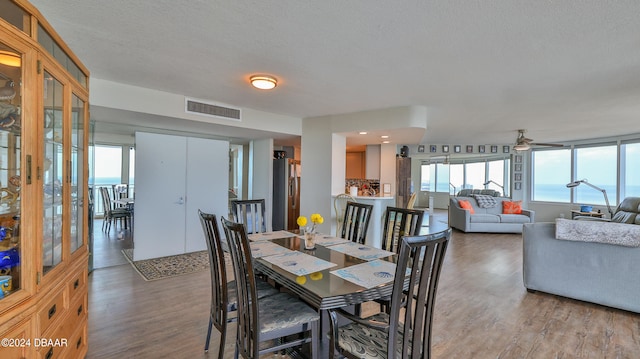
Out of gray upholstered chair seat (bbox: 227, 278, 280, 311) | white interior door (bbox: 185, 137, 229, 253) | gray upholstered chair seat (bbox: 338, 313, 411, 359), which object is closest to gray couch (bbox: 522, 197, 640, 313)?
gray upholstered chair seat (bbox: 338, 313, 411, 359)

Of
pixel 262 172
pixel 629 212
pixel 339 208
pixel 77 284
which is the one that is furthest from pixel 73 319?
pixel 629 212

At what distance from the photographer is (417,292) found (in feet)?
4.55

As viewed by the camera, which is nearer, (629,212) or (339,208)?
(629,212)

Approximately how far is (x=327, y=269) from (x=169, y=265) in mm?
3269

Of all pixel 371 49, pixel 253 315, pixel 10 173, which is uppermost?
pixel 371 49

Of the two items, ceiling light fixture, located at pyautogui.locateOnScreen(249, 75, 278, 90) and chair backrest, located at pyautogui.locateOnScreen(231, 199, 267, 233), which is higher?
ceiling light fixture, located at pyautogui.locateOnScreen(249, 75, 278, 90)

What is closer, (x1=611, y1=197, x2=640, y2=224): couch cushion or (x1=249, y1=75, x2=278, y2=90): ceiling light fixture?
(x1=249, y1=75, x2=278, y2=90): ceiling light fixture

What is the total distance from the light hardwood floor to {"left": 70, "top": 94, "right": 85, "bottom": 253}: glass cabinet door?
36.0 inches

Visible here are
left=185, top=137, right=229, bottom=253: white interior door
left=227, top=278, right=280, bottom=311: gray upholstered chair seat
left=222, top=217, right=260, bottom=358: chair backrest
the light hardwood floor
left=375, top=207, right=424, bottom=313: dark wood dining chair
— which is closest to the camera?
left=222, top=217, right=260, bottom=358: chair backrest

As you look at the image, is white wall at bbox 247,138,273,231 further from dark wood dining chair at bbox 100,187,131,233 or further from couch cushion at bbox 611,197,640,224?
couch cushion at bbox 611,197,640,224

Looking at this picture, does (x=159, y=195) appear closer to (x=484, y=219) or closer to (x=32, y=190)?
(x=32, y=190)

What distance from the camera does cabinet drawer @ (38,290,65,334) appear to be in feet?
4.66

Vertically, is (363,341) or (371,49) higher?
(371,49)

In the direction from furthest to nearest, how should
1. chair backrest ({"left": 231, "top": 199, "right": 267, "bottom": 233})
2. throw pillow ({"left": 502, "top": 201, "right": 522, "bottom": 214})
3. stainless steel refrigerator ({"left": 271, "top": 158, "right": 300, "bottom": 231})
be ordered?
throw pillow ({"left": 502, "top": 201, "right": 522, "bottom": 214}) → stainless steel refrigerator ({"left": 271, "top": 158, "right": 300, "bottom": 231}) → chair backrest ({"left": 231, "top": 199, "right": 267, "bottom": 233})
